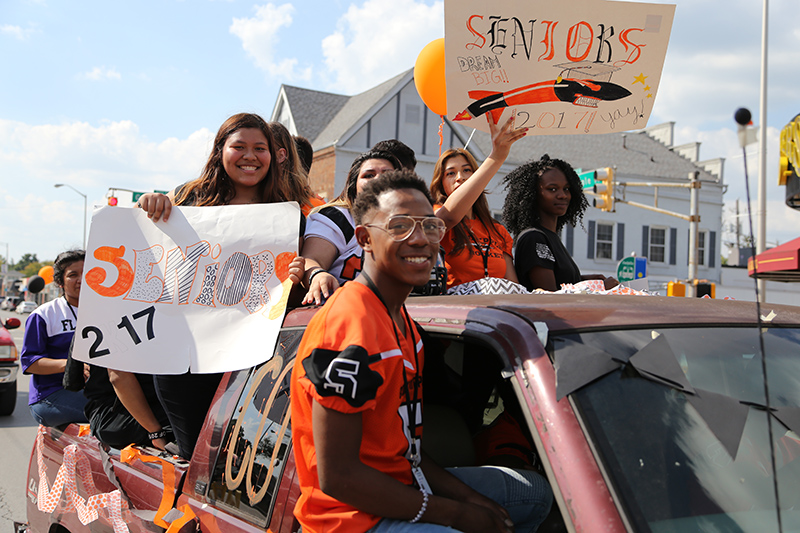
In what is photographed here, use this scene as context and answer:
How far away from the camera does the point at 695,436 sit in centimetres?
155

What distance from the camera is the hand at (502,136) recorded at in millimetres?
3188

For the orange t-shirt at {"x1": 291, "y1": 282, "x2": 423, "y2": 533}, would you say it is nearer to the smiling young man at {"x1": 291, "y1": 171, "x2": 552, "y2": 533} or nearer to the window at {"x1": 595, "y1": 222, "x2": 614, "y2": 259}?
the smiling young man at {"x1": 291, "y1": 171, "x2": 552, "y2": 533}

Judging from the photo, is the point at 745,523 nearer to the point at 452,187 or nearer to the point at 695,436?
the point at 695,436

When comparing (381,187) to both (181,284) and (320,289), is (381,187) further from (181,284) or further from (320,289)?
(181,284)

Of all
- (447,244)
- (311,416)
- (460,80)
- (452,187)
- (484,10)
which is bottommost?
(311,416)

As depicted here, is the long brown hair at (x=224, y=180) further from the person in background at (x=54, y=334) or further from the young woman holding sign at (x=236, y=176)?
the person in background at (x=54, y=334)

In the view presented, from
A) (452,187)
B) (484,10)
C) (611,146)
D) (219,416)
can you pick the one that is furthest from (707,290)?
(611,146)

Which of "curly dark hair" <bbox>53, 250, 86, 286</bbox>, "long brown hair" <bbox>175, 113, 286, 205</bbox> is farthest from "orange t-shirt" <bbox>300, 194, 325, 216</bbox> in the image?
"curly dark hair" <bbox>53, 250, 86, 286</bbox>

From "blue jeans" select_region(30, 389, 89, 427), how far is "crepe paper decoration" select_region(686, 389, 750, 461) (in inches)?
135

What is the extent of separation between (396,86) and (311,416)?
24.0 metres

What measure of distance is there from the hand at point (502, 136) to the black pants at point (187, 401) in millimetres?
1599

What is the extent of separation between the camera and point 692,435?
155cm

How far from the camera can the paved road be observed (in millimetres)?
5531

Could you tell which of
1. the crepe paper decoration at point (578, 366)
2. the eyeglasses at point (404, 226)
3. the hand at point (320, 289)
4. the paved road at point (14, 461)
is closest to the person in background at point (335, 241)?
the hand at point (320, 289)
